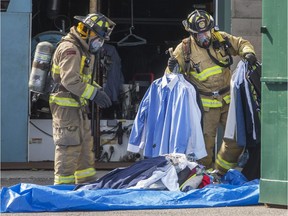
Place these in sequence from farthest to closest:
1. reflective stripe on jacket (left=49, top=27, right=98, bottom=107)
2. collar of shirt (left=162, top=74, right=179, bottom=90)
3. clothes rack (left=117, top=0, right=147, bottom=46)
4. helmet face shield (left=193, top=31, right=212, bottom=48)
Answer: clothes rack (left=117, top=0, right=147, bottom=46), helmet face shield (left=193, top=31, right=212, bottom=48), collar of shirt (left=162, top=74, right=179, bottom=90), reflective stripe on jacket (left=49, top=27, right=98, bottom=107)

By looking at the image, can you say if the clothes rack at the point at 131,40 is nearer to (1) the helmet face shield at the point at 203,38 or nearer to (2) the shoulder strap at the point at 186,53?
(2) the shoulder strap at the point at 186,53

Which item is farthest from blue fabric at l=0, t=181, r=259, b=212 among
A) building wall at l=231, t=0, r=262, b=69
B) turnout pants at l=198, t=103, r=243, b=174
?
building wall at l=231, t=0, r=262, b=69

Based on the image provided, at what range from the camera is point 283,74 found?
6777mm

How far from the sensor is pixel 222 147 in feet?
28.5

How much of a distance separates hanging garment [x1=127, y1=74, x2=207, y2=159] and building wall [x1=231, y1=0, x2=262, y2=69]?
1.98 meters

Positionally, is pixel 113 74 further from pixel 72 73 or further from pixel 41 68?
pixel 72 73

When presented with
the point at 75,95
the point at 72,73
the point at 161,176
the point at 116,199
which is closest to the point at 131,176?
the point at 161,176

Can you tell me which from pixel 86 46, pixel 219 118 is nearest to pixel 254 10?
pixel 219 118

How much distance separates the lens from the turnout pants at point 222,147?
8586mm

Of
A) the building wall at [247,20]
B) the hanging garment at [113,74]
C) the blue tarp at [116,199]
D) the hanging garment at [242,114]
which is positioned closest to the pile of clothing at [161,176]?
the blue tarp at [116,199]

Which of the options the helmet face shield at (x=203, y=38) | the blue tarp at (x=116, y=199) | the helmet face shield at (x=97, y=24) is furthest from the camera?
the helmet face shield at (x=203, y=38)

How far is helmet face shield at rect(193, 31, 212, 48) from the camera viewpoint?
858 centimetres

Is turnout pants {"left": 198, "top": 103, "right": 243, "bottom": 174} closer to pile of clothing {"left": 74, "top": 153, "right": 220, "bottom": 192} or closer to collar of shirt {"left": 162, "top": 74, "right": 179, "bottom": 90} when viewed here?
collar of shirt {"left": 162, "top": 74, "right": 179, "bottom": 90}

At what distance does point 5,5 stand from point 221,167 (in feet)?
12.6
